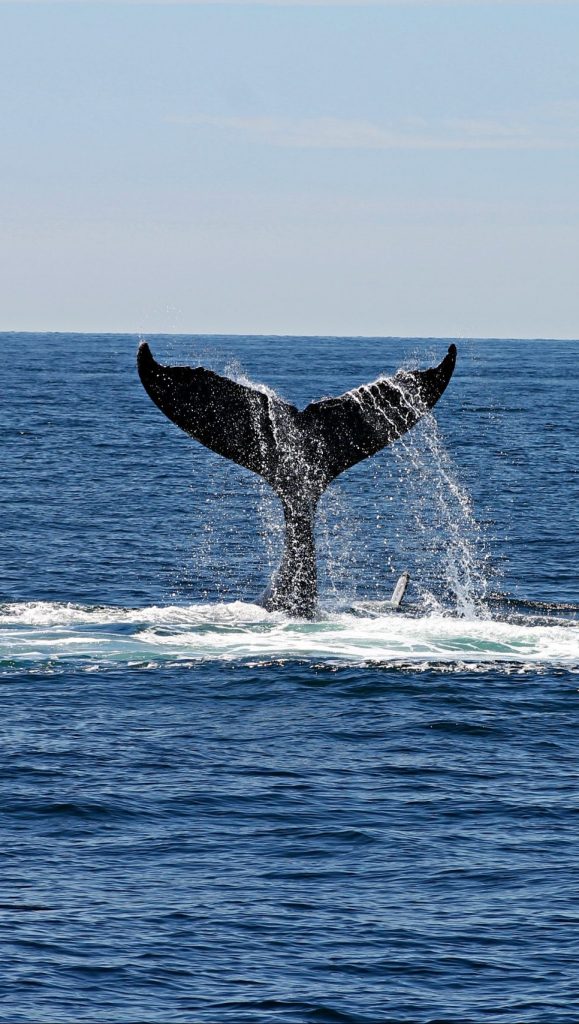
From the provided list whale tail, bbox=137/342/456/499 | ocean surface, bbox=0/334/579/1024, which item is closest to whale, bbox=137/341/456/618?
whale tail, bbox=137/342/456/499

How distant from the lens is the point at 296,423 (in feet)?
66.3

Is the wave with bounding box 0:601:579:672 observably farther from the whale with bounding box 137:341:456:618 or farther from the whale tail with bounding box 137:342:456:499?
the whale tail with bounding box 137:342:456:499

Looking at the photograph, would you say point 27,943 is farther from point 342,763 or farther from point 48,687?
point 48,687

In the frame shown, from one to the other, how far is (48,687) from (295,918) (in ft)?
23.9

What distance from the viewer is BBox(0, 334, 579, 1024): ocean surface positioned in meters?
12.6

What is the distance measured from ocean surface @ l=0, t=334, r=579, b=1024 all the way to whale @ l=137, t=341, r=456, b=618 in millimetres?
1696

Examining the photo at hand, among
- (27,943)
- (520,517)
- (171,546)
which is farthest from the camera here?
(520,517)

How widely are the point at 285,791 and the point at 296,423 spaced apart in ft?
17.1

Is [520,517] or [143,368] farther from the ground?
[143,368]

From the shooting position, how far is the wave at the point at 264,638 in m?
21.3

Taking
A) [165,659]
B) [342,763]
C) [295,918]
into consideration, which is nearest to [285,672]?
[165,659]

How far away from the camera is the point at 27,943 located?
1299 cm

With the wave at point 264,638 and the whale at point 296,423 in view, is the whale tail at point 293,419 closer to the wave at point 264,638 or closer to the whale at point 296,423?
the whale at point 296,423

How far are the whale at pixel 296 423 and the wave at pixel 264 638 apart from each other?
1.24 metres
